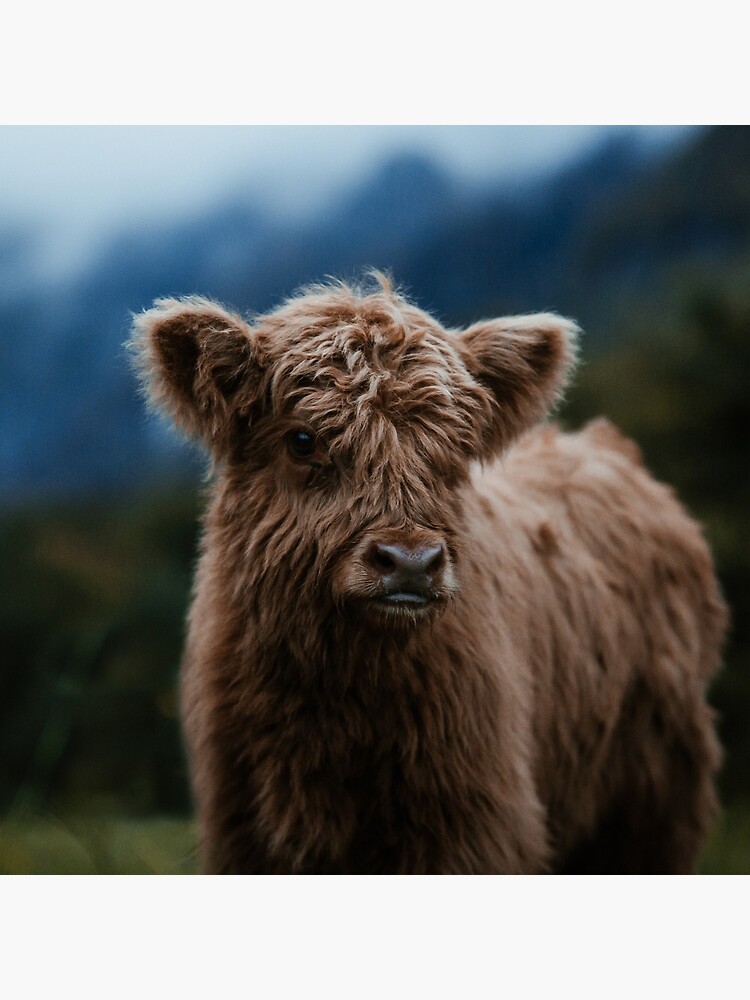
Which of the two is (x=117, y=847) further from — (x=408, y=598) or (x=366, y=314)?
(x=366, y=314)

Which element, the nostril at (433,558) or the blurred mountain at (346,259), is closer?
the nostril at (433,558)

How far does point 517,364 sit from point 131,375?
139 cm

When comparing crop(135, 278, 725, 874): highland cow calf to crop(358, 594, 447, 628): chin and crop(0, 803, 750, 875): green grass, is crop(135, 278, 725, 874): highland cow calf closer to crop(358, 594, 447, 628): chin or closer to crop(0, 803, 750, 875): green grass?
crop(358, 594, 447, 628): chin

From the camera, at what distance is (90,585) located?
4.01 meters

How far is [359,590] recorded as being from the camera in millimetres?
2660

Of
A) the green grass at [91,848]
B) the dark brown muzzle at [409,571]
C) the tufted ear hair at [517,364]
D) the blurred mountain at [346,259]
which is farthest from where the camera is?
the blurred mountain at [346,259]

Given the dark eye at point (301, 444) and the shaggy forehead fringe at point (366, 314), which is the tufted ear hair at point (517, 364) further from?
the dark eye at point (301, 444)

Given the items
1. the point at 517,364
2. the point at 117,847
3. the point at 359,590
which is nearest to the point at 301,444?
the point at 359,590

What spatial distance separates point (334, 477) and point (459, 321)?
4.26 feet

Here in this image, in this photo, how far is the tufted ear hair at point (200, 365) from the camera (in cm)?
283

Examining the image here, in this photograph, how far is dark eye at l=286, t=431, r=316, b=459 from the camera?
9.32 ft

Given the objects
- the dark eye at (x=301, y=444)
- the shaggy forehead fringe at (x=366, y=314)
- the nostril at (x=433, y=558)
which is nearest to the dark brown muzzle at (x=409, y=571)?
the nostril at (x=433, y=558)

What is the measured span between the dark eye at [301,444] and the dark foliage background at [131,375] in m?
1.09

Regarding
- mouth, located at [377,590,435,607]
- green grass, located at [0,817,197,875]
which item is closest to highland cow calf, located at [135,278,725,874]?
mouth, located at [377,590,435,607]
